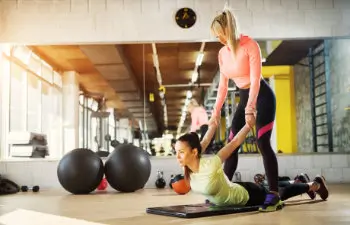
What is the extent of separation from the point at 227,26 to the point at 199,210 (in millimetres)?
1232

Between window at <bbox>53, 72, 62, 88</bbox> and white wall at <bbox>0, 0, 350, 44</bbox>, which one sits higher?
white wall at <bbox>0, 0, 350, 44</bbox>

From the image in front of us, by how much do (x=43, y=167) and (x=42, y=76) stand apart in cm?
341

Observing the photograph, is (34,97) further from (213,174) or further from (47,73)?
(213,174)

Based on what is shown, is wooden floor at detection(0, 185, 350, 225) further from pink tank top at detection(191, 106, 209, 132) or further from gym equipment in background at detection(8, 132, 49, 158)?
pink tank top at detection(191, 106, 209, 132)

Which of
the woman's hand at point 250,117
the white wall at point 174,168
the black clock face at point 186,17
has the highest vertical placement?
the black clock face at point 186,17

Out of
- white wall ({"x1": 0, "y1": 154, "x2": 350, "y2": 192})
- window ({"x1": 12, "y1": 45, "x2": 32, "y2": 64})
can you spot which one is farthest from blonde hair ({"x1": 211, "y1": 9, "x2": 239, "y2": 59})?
window ({"x1": 12, "y1": 45, "x2": 32, "y2": 64})

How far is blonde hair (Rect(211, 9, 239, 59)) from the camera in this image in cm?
298

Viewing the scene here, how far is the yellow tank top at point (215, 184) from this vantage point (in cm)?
275

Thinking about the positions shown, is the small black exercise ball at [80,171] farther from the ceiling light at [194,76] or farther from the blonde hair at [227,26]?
the ceiling light at [194,76]

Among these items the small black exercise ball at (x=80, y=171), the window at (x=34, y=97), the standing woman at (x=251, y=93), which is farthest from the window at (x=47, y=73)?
the standing woman at (x=251, y=93)

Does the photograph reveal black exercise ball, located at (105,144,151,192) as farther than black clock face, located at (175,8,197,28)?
No

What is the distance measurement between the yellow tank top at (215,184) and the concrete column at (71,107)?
5329mm

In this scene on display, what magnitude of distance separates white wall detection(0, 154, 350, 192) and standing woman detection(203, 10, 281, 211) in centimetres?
281

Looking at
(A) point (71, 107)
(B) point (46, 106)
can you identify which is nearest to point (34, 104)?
(B) point (46, 106)
